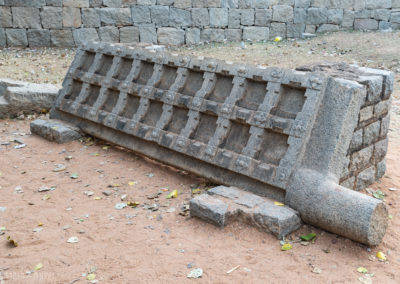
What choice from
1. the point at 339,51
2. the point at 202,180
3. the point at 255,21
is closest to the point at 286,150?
the point at 202,180

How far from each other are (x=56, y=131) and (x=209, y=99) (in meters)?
2.65

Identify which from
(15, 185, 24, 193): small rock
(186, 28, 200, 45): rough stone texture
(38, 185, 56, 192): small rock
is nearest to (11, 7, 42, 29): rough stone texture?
(186, 28, 200, 45): rough stone texture

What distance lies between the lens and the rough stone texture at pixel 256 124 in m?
3.76

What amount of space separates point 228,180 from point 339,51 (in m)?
9.09

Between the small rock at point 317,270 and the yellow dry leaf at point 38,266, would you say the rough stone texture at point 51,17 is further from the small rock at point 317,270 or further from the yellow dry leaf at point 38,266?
the small rock at point 317,270

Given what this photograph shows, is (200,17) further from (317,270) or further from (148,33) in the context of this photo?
(317,270)

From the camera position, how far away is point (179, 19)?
12945 mm

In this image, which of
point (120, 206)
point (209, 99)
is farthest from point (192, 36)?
point (120, 206)

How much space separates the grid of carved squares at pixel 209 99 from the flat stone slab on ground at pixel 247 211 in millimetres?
452

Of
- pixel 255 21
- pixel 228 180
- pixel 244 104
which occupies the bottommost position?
pixel 228 180

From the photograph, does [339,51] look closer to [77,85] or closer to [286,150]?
[77,85]

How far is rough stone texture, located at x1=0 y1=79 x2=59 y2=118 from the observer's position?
23.6 feet

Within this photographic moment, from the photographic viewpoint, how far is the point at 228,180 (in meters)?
4.41

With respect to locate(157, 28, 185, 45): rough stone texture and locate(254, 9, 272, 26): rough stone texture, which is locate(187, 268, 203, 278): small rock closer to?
locate(157, 28, 185, 45): rough stone texture
